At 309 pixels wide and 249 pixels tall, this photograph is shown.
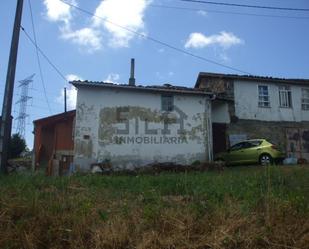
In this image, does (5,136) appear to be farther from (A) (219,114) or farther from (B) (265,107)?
(B) (265,107)

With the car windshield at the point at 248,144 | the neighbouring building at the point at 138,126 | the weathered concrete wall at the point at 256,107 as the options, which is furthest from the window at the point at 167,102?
the weathered concrete wall at the point at 256,107

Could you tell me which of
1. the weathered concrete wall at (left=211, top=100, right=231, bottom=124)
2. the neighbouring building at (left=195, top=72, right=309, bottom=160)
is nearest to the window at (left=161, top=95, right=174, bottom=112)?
the neighbouring building at (left=195, top=72, right=309, bottom=160)

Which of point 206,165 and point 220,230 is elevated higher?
point 206,165

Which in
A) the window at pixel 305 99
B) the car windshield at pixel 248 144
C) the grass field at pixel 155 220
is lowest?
the grass field at pixel 155 220

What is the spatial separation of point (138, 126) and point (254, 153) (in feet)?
20.6

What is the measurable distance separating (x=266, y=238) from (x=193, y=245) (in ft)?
3.69

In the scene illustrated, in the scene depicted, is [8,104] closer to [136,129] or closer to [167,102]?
[136,129]

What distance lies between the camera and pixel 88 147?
727 inches

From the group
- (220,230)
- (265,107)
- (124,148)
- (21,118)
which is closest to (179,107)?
(124,148)

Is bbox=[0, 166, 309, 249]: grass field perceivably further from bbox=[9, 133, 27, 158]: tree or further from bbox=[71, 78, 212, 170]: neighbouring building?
bbox=[9, 133, 27, 158]: tree

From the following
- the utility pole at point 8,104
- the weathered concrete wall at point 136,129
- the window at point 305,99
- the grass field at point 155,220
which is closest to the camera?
the grass field at point 155,220

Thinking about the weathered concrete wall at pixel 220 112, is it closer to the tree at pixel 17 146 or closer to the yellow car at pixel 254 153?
the yellow car at pixel 254 153

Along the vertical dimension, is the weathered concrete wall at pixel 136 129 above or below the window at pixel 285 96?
below

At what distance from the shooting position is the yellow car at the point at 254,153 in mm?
19078
